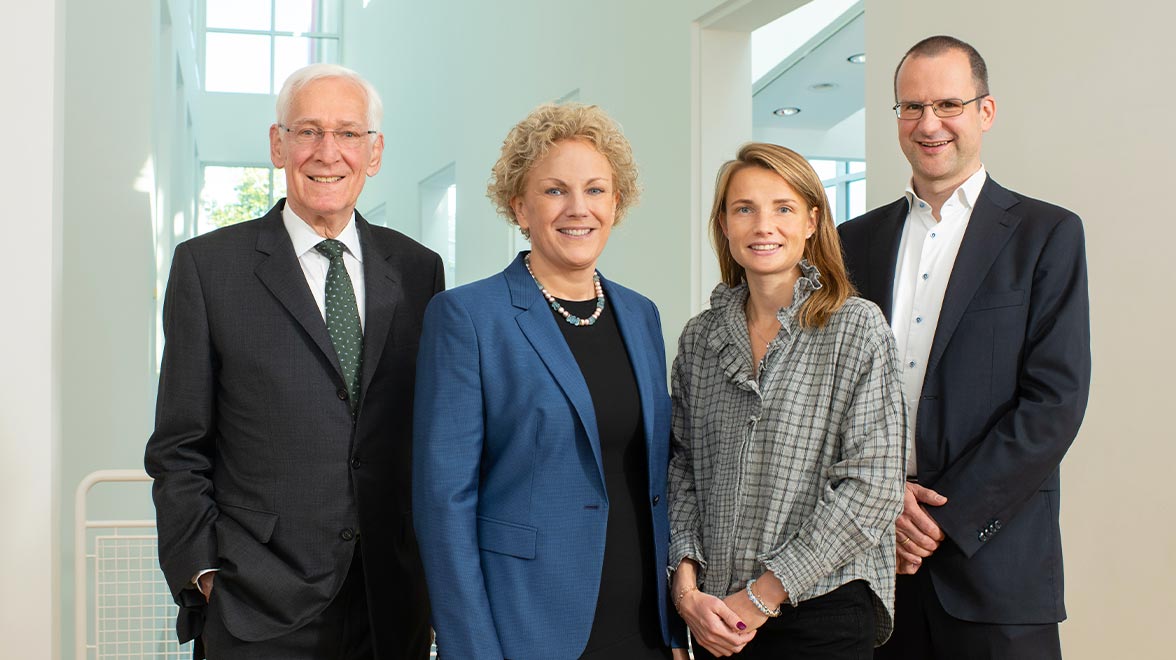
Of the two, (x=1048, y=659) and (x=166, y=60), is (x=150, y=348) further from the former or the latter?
(x=1048, y=659)

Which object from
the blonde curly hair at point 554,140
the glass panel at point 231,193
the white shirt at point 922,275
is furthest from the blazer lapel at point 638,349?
the glass panel at point 231,193

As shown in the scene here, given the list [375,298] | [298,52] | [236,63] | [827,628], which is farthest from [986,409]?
[298,52]

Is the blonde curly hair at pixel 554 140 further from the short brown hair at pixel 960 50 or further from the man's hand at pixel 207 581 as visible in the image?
the man's hand at pixel 207 581

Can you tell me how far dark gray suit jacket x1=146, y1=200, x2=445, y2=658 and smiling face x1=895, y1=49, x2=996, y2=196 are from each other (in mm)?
1276

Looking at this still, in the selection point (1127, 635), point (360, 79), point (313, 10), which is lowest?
point (1127, 635)

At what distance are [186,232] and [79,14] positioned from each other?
5018 millimetres

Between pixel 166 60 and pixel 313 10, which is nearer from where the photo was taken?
pixel 166 60

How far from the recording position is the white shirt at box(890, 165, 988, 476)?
234 cm

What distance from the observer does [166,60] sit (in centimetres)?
700

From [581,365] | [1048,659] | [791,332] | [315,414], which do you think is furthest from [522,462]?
[1048,659]

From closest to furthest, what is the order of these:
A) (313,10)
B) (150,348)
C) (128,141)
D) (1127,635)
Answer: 1. (1127,635)
2. (128,141)
3. (150,348)
4. (313,10)

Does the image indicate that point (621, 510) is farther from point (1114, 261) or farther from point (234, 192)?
point (234, 192)

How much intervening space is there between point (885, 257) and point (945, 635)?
85 centimetres

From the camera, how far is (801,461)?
1.95 m
